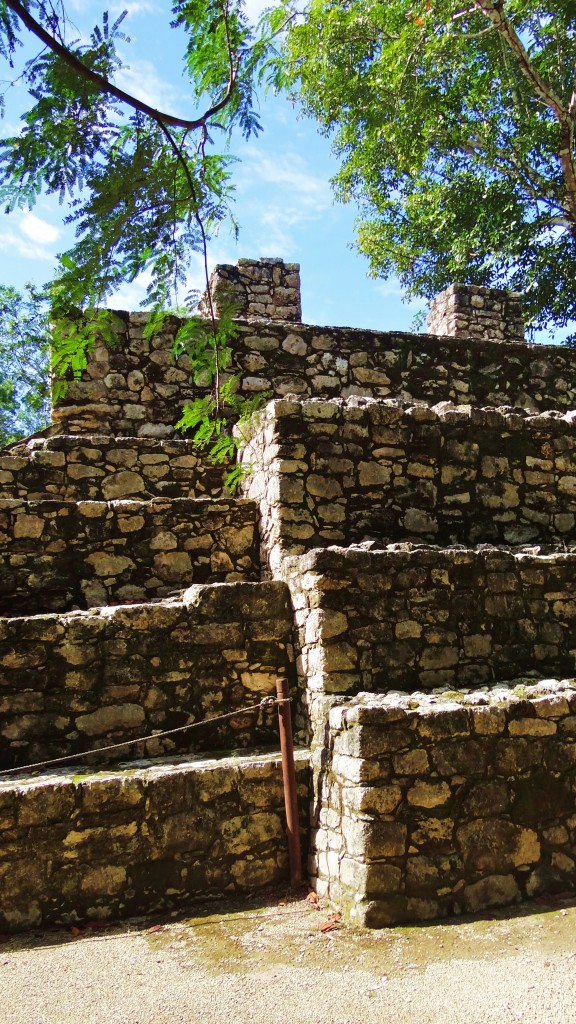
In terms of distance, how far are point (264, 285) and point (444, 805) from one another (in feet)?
20.4

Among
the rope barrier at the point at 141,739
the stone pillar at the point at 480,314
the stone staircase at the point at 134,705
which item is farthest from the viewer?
the stone pillar at the point at 480,314

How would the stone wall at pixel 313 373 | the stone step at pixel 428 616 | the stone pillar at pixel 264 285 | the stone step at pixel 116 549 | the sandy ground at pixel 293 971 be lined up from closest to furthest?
the sandy ground at pixel 293 971 < the stone step at pixel 428 616 < the stone step at pixel 116 549 < the stone wall at pixel 313 373 < the stone pillar at pixel 264 285

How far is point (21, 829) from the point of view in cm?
355

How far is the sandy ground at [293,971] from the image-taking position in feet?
9.23

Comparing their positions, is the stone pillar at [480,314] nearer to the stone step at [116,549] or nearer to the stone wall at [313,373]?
the stone wall at [313,373]

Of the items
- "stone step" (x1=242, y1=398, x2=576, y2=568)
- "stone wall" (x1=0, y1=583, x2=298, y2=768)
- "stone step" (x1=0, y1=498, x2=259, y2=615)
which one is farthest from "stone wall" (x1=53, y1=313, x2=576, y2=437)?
"stone wall" (x1=0, y1=583, x2=298, y2=768)

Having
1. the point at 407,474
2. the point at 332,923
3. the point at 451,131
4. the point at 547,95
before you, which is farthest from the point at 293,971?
the point at 451,131

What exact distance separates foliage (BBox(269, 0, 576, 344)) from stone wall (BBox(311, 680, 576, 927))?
10664 mm

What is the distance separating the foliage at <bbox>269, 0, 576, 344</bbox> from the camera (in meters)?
12.4

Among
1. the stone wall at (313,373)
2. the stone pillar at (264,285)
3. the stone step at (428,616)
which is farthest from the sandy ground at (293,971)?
the stone pillar at (264,285)

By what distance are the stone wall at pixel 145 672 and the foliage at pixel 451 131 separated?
10.1 meters

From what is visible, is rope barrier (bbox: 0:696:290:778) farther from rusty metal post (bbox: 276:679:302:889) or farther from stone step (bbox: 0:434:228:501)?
stone step (bbox: 0:434:228:501)

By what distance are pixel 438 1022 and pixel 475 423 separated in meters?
4.01

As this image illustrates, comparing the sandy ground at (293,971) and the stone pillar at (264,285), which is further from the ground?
the stone pillar at (264,285)
